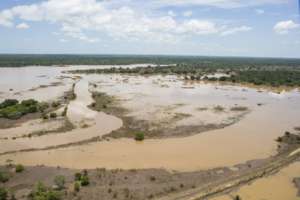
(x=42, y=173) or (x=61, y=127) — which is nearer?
(x=42, y=173)

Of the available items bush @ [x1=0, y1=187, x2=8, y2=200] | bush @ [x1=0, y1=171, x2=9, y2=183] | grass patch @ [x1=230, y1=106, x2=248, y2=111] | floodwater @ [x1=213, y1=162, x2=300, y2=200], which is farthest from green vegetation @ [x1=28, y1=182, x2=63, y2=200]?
grass patch @ [x1=230, y1=106, x2=248, y2=111]

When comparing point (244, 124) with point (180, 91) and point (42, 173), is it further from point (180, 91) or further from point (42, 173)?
point (180, 91)

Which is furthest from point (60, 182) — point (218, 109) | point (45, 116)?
point (218, 109)

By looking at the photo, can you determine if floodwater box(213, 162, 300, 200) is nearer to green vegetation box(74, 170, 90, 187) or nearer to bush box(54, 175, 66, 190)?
green vegetation box(74, 170, 90, 187)

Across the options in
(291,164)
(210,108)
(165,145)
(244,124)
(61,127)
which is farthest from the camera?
(210,108)

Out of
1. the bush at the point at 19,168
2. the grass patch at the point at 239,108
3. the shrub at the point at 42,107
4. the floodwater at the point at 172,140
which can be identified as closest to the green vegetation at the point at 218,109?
the floodwater at the point at 172,140

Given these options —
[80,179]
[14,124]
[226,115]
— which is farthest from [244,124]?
[14,124]

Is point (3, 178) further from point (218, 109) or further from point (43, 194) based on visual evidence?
point (218, 109)
